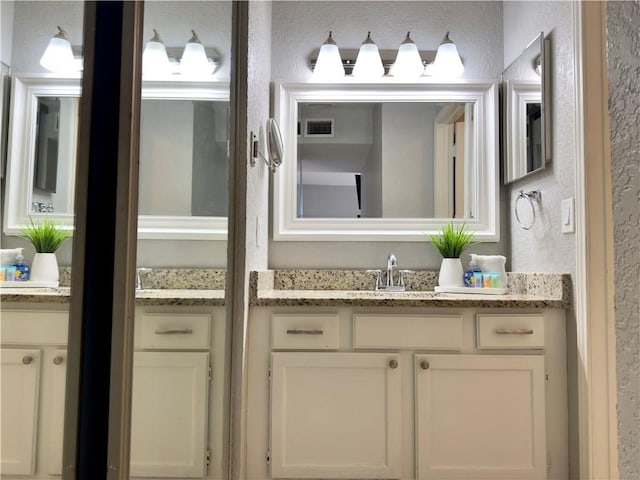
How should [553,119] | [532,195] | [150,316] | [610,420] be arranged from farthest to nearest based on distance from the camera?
[532,195]
[553,119]
[610,420]
[150,316]

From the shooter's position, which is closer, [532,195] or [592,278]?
[592,278]

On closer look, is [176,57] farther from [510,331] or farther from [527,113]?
[527,113]

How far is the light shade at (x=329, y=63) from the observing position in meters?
2.07

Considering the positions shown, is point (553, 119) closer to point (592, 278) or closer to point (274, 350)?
point (592, 278)

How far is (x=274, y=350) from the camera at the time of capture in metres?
1.51

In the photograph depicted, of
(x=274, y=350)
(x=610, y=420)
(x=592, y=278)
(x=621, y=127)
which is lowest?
(x=610, y=420)

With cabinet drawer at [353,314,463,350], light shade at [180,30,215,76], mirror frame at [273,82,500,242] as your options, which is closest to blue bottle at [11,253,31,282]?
light shade at [180,30,215,76]

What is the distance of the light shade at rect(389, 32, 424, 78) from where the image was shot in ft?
6.77

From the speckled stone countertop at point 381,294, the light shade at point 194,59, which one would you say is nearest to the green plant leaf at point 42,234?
the light shade at point 194,59

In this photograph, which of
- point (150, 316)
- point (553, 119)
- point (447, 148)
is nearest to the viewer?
point (150, 316)

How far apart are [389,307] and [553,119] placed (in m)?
1.01

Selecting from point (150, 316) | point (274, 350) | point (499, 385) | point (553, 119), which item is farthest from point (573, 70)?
point (150, 316)

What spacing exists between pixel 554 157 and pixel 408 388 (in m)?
1.07

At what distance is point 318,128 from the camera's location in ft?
6.89
